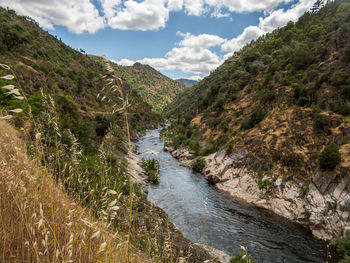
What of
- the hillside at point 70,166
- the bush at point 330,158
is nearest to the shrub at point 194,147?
the hillside at point 70,166

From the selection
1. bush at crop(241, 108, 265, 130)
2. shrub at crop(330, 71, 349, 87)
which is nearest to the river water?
bush at crop(241, 108, 265, 130)

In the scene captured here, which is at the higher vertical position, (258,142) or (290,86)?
(290,86)

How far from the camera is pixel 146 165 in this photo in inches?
968

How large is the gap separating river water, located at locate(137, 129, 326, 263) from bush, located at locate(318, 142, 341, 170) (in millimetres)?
5490

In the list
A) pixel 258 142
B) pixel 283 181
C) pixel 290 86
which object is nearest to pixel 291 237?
pixel 283 181

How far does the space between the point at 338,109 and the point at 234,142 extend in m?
11.6

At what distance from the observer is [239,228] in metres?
14.6

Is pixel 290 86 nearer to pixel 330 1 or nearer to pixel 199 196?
pixel 199 196

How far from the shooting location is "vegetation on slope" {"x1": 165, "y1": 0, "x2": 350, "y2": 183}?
62.6 feet

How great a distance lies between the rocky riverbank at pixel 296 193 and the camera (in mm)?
13830

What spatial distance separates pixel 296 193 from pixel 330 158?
3.94 meters

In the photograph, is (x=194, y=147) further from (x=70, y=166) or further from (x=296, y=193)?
(x=70, y=166)

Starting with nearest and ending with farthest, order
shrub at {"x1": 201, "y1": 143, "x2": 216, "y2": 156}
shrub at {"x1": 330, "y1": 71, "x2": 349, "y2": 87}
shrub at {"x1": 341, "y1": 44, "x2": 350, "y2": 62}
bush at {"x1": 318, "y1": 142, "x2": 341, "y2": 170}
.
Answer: bush at {"x1": 318, "y1": 142, "x2": 341, "y2": 170}
shrub at {"x1": 330, "y1": 71, "x2": 349, "y2": 87}
shrub at {"x1": 341, "y1": 44, "x2": 350, "y2": 62}
shrub at {"x1": 201, "y1": 143, "x2": 216, "y2": 156}

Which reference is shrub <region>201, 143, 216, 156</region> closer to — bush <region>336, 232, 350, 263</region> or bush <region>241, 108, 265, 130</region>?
bush <region>241, 108, 265, 130</region>
